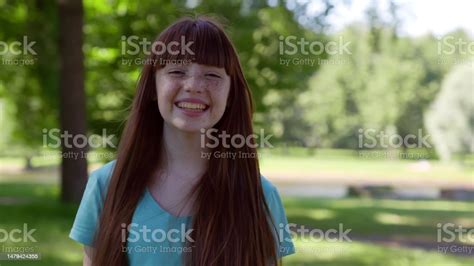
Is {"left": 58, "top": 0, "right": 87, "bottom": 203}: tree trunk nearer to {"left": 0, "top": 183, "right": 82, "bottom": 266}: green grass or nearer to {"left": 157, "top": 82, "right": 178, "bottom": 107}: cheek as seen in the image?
{"left": 0, "top": 183, "right": 82, "bottom": 266}: green grass

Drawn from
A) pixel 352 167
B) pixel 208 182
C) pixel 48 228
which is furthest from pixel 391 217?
pixel 352 167

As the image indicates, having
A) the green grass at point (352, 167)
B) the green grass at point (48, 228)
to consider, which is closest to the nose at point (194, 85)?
the green grass at point (48, 228)

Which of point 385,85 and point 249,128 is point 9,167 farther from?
point 249,128

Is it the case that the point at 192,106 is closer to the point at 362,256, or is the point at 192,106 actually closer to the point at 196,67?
the point at 196,67

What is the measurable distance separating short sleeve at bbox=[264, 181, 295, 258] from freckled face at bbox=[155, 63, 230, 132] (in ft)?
0.85

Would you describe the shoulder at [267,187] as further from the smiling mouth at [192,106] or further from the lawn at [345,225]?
the lawn at [345,225]

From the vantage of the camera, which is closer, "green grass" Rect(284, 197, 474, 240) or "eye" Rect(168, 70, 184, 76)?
"eye" Rect(168, 70, 184, 76)

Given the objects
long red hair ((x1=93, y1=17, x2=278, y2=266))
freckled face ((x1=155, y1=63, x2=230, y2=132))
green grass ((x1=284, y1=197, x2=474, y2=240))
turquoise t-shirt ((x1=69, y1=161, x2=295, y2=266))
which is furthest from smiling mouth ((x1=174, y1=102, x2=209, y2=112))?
green grass ((x1=284, y1=197, x2=474, y2=240))

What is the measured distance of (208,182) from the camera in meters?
1.76

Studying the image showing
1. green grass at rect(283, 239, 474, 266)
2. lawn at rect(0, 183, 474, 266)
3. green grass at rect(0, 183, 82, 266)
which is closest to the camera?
green grass at rect(0, 183, 82, 266)

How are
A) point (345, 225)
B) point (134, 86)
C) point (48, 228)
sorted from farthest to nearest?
point (345, 225) < point (48, 228) < point (134, 86)

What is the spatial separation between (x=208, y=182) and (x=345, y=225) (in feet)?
37.4

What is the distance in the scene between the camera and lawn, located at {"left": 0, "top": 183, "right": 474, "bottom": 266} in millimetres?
8055

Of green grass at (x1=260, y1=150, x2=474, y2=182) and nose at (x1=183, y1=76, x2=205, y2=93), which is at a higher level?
nose at (x1=183, y1=76, x2=205, y2=93)
